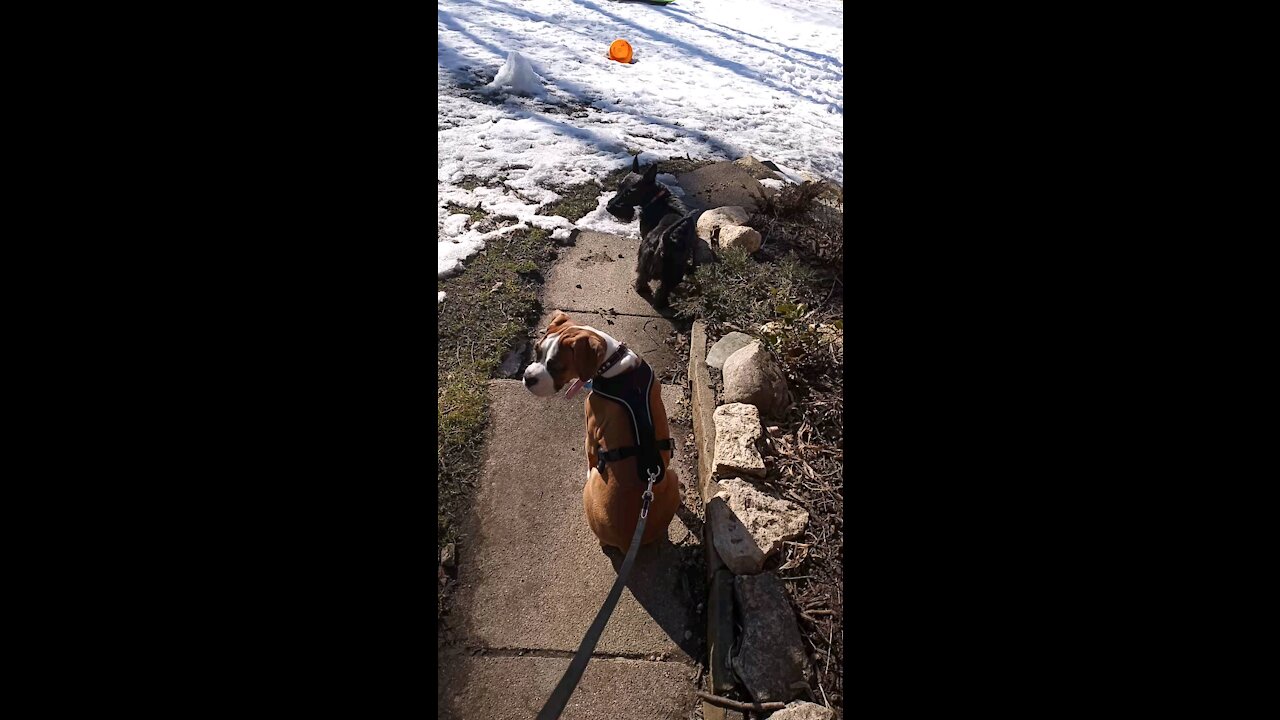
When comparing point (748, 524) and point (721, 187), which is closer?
point (748, 524)

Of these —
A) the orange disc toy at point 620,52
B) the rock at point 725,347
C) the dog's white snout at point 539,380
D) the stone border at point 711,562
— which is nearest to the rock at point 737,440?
the stone border at point 711,562

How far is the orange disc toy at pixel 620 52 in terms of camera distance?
33.2 feet

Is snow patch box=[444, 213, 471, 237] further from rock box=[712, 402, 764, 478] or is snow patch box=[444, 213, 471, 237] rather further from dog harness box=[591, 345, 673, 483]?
dog harness box=[591, 345, 673, 483]

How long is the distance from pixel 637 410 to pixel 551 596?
971mm

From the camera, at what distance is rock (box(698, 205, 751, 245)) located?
5421mm

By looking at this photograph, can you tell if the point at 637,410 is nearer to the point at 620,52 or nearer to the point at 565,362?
the point at 565,362

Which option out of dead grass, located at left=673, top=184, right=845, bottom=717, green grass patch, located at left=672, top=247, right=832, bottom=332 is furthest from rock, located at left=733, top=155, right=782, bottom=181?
green grass patch, located at left=672, top=247, right=832, bottom=332

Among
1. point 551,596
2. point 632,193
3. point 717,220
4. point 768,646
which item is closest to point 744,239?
point 717,220

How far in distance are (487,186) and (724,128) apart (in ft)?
11.3

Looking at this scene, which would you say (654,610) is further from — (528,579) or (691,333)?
(691,333)

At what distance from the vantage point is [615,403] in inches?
108

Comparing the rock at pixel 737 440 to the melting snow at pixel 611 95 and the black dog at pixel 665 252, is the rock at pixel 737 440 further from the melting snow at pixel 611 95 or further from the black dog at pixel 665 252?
the melting snow at pixel 611 95

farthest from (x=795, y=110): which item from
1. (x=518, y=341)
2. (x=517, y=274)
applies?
(x=518, y=341)

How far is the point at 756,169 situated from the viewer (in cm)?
709
